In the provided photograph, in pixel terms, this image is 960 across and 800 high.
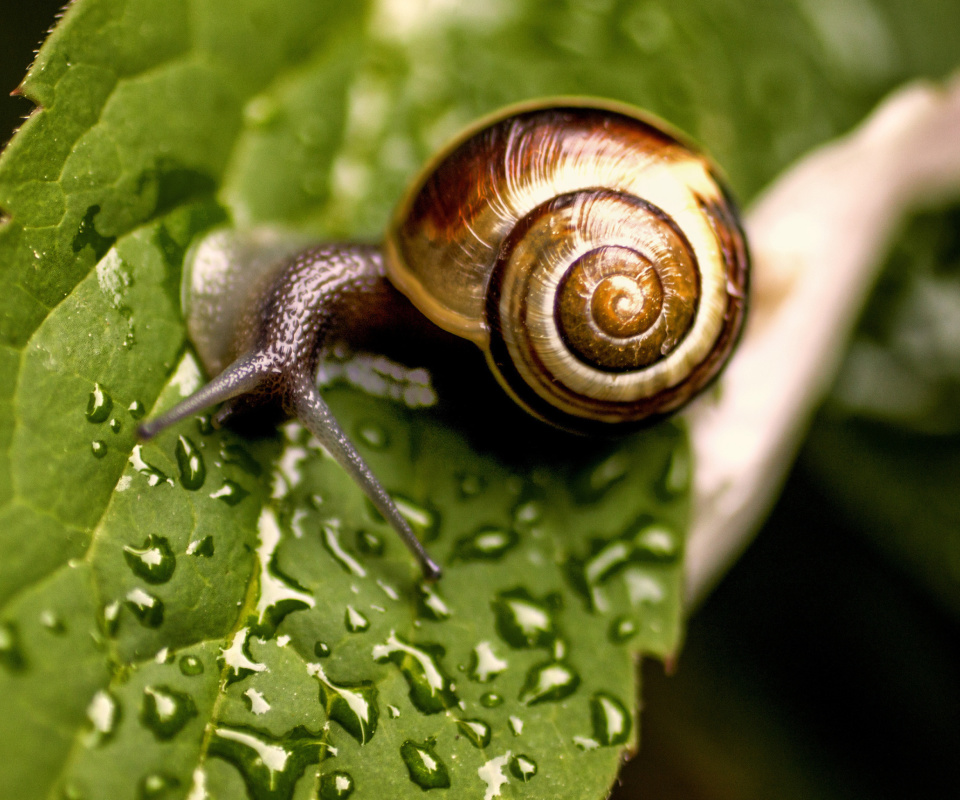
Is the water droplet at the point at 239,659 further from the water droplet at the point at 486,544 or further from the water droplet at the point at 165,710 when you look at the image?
the water droplet at the point at 486,544

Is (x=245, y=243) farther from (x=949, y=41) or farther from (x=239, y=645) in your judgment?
(x=949, y=41)

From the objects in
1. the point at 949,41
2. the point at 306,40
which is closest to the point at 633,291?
the point at 306,40

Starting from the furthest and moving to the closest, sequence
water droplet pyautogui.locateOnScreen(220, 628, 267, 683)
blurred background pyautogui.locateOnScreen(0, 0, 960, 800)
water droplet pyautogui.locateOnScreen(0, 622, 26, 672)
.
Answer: blurred background pyautogui.locateOnScreen(0, 0, 960, 800) < water droplet pyautogui.locateOnScreen(220, 628, 267, 683) < water droplet pyautogui.locateOnScreen(0, 622, 26, 672)

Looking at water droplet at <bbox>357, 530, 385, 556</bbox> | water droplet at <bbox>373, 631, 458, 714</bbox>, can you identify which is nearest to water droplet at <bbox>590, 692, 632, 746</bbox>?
water droplet at <bbox>373, 631, 458, 714</bbox>

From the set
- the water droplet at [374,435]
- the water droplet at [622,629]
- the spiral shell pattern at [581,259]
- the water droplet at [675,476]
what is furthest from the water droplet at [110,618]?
the water droplet at [675,476]

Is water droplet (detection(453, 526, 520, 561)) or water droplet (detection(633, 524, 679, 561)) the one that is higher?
water droplet (detection(453, 526, 520, 561))

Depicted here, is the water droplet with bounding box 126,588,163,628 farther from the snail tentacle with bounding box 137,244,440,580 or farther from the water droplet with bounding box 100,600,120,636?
the snail tentacle with bounding box 137,244,440,580
